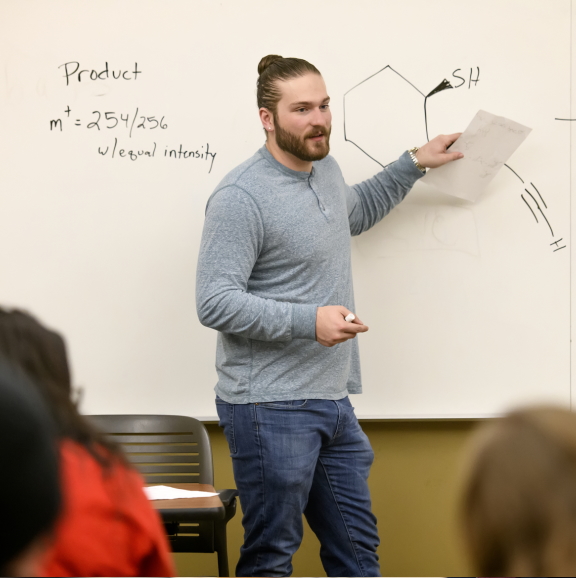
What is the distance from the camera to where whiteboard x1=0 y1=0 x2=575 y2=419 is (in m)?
2.36

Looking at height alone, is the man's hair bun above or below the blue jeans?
above

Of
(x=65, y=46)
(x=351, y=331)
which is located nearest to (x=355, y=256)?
(x=351, y=331)

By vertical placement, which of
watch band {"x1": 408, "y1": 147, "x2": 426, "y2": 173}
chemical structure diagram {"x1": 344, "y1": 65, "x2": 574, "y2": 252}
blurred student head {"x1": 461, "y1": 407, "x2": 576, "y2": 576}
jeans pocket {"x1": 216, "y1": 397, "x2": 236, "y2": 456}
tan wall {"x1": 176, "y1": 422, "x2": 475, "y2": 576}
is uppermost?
chemical structure diagram {"x1": 344, "y1": 65, "x2": 574, "y2": 252}

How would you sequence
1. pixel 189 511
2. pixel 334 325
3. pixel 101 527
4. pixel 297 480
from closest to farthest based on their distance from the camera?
pixel 101 527 < pixel 189 511 < pixel 334 325 < pixel 297 480

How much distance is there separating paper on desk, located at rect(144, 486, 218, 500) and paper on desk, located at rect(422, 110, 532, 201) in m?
1.21

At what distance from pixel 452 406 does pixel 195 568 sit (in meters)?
1.07

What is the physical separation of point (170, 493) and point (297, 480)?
0.34 meters

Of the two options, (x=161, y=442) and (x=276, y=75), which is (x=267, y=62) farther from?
(x=161, y=442)

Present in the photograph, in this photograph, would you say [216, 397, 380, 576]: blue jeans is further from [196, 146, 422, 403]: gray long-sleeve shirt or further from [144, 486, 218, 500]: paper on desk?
[144, 486, 218, 500]: paper on desk

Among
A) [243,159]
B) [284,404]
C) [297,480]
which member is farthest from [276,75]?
[297,480]

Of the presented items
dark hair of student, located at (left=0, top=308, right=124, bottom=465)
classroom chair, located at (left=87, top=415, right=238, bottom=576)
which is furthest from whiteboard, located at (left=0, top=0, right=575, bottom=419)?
dark hair of student, located at (left=0, top=308, right=124, bottom=465)

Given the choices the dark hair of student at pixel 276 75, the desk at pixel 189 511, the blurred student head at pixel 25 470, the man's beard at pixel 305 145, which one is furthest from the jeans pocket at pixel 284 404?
the blurred student head at pixel 25 470

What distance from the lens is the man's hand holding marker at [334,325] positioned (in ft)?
5.99

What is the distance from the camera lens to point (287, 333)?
1864 mm
